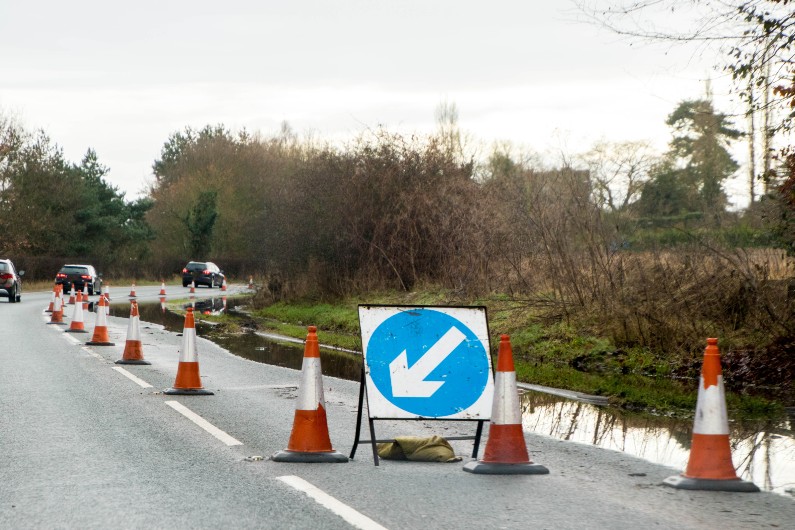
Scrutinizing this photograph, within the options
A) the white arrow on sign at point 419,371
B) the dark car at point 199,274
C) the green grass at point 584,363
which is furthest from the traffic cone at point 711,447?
the dark car at point 199,274

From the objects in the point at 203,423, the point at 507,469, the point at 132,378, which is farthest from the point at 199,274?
the point at 507,469

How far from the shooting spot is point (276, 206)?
32.5 meters

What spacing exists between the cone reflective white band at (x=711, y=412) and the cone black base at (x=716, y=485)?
0.31m

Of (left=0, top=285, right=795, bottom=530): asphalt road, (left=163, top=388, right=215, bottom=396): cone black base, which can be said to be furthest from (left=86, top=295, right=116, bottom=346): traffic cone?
(left=0, top=285, right=795, bottom=530): asphalt road

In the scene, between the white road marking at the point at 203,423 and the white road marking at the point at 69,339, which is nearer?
the white road marking at the point at 203,423

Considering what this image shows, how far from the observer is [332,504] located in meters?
6.36

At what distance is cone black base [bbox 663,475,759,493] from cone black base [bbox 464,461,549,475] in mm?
957

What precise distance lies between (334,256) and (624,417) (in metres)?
19.8

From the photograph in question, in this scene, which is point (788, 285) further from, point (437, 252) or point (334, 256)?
point (334, 256)

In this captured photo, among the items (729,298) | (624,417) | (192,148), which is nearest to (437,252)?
(729,298)

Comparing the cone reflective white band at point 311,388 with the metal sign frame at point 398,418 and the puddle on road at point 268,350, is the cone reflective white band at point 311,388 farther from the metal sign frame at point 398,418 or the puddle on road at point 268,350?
the puddle on road at point 268,350

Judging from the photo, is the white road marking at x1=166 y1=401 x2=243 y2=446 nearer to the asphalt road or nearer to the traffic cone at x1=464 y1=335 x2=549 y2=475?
the asphalt road

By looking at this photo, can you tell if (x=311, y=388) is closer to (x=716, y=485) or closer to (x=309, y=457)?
(x=309, y=457)

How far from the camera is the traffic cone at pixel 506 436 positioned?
7.47 meters
